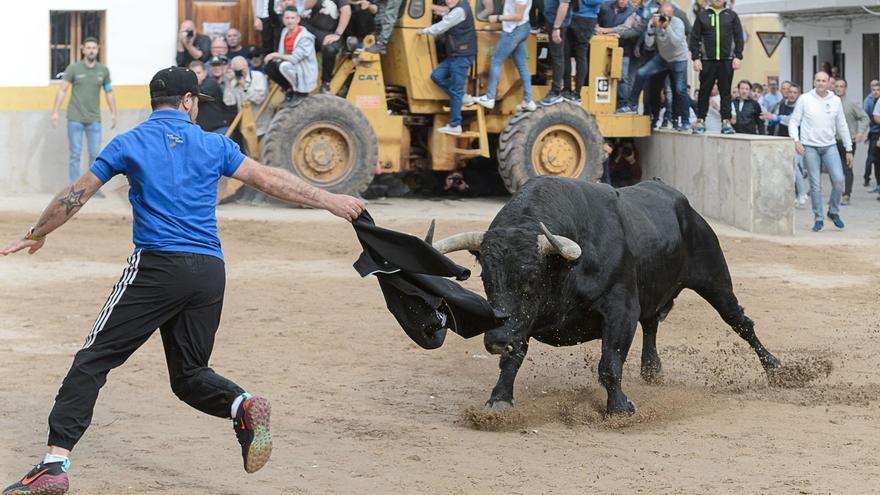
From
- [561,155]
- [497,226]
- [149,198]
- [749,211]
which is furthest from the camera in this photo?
[561,155]

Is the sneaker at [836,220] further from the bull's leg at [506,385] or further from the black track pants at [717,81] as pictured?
the bull's leg at [506,385]

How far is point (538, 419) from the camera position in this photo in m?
8.42

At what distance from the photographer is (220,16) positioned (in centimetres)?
2131

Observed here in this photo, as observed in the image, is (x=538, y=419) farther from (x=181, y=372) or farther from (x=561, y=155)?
(x=561, y=155)

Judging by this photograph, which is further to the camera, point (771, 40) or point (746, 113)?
point (771, 40)

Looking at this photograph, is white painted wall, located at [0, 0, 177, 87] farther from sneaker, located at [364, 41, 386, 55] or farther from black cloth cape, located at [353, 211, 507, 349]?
black cloth cape, located at [353, 211, 507, 349]

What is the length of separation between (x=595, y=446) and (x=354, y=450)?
4.52ft

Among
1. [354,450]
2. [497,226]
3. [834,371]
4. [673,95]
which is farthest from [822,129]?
[354,450]

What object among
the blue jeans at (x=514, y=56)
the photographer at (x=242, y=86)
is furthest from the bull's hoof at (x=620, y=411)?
the photographer at (x=242, y=86)

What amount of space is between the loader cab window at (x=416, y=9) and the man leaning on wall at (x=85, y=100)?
462 cm

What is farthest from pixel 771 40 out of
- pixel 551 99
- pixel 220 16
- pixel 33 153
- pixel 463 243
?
pixel 463 243

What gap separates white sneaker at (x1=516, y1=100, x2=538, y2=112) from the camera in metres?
19.6

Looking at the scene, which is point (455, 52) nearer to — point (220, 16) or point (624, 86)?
point (624, 86)

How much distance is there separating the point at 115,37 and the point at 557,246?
47.4 feet
